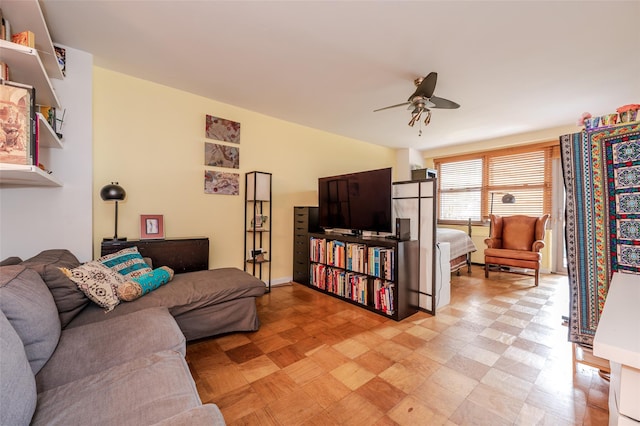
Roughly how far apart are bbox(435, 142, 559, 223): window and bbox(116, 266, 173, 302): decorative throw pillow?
5566 millimetres

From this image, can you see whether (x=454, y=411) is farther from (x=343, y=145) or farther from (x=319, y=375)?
(x=343, y=145)

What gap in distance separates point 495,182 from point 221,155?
5098 millimetres

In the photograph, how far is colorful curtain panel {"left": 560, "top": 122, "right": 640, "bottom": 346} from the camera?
3.83 feet

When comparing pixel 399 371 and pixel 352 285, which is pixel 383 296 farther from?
pixel 399 371

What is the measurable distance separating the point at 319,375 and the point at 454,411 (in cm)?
80

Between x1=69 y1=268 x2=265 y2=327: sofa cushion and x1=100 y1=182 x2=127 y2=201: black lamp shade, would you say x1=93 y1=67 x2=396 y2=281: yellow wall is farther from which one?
x1=69 y1=268 x2=265 y2=327: sofa cushion

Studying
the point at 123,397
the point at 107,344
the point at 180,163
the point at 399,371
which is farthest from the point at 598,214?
the point at 180,163

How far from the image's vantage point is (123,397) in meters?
0.91

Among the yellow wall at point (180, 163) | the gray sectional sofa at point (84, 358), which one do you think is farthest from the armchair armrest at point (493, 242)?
the gray sectional sofa at point (84, 358)

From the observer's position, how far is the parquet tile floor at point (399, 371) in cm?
140

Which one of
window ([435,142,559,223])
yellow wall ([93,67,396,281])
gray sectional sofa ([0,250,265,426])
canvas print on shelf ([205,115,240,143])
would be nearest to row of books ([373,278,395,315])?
yellow wall ([93,67,396,281])

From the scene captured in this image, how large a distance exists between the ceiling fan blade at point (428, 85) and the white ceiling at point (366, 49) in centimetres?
19

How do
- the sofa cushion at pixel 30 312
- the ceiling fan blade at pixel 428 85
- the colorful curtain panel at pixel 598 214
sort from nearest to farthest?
the sofa cushion at pixel 30 312, the colorful curtain panel at pixel 598 214, the ceiling fan blade at pixel 428 85

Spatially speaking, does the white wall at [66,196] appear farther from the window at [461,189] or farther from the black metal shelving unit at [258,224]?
the window at [461,189]
